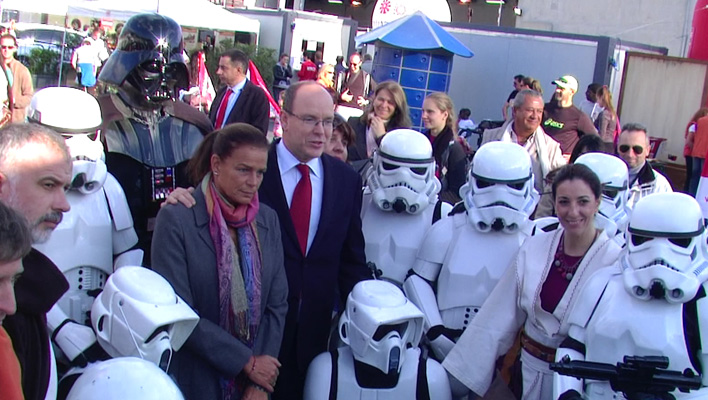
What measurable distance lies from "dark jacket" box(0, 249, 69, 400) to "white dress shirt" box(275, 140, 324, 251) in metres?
1.49

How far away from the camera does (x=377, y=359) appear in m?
3.50

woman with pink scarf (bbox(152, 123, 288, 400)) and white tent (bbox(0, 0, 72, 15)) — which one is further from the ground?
white tent (bbox(0, 0, 72, 15))

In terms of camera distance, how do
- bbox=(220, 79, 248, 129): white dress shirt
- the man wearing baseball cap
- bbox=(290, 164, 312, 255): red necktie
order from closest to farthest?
bbox=(290, 164, 312, 255): red necktie
bbox=(220, 79, 248, 129): white dress shirt
the man wearing baseball cap

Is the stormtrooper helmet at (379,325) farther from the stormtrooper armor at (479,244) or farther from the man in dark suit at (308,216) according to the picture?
the stormtrooper armor at (479,244)

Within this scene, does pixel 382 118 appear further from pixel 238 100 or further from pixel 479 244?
pixel 479 244

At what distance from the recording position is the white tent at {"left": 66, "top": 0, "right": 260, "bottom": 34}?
43.7 feet

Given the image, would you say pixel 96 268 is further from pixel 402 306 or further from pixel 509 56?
pixel 509 56

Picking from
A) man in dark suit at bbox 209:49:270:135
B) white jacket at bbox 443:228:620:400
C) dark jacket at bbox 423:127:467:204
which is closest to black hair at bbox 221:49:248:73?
man in dark suit at bbox 209:49:270:135

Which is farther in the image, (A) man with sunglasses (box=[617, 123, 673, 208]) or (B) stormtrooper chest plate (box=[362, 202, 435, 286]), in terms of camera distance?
(A) man with sunglasses (box=[617, 123, 673, 208])

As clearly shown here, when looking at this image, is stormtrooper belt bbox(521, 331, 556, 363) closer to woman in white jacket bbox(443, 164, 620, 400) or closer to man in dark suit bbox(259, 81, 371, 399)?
woman in white jacket bbox(443, 164, 620, 400)

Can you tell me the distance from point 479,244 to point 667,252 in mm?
1184

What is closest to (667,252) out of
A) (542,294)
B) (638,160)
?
(542,294)

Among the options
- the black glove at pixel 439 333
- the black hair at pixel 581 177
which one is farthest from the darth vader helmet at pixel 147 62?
the black hair at pixel 581 177

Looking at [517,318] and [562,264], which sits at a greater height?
[562,264]
